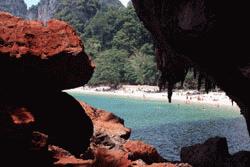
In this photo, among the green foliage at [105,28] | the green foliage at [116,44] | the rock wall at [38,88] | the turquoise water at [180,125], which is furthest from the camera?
the green foliage at [105,28]

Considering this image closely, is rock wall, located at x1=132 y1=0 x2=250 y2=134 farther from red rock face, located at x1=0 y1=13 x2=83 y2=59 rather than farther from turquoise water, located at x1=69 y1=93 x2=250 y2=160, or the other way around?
turquoise water, located at x1=69 y1=93 x2=250 y2=160

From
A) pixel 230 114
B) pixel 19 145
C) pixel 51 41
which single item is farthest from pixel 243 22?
pixel 230 114

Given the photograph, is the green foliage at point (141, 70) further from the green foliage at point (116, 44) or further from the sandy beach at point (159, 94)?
the sandy beach at point (159, 94)

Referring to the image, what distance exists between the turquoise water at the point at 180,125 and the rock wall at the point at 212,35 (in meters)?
14.1

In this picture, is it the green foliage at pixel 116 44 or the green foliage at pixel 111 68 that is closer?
the green foliage at pixel 116 44

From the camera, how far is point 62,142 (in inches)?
514

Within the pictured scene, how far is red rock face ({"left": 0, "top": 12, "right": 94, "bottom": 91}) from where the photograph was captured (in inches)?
436

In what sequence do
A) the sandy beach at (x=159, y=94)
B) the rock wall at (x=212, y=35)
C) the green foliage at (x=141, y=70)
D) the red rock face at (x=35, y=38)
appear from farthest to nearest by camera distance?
the green foliage at (x=141, y=70), the sandy beach at (x=159, y=94), the rock wall at (x=212, y=35), the red rock face at (x=35, y=38)

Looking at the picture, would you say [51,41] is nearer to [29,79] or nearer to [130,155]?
[29,79]

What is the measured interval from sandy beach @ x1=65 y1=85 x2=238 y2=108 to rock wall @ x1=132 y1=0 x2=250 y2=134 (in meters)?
67.5

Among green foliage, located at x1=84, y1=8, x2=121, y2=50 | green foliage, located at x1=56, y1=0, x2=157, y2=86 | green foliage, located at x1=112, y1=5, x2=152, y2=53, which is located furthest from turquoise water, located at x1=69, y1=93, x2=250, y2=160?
green foliage, located at x1=84, y1=8, x2=121, y2=50

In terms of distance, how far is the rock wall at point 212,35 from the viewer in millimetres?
13711

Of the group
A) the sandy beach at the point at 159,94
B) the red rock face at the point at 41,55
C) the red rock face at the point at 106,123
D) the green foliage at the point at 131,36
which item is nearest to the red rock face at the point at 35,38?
the red rock face at the point at 41,55

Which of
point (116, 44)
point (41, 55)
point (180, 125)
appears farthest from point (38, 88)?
point (116, 44)
